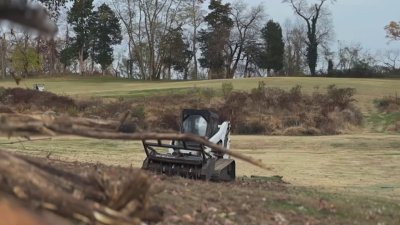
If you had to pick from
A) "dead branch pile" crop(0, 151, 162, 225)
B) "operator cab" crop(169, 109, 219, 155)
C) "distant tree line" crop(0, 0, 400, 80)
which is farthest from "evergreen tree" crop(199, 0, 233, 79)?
"dead branch pile" crop(0, 151, 162, 225)

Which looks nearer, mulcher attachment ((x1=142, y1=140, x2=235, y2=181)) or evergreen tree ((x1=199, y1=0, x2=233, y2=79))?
mulcher attachment ((x1=142, y1=140, x2=235, y2=181))

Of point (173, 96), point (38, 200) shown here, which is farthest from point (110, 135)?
point (173, 96)

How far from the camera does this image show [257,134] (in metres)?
47.0

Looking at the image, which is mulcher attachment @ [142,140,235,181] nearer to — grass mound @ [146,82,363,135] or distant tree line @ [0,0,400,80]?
grass mound @ [146,82,363,135]

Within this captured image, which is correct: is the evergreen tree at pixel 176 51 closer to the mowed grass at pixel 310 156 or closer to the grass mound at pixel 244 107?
the grass mound at pixel 244 107

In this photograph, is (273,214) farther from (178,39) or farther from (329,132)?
(178,39)

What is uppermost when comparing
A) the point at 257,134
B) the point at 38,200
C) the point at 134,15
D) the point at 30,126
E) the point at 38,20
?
the point at 134,15

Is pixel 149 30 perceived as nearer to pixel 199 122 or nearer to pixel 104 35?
pixel 104 35

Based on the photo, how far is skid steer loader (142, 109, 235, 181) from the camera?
1488cm

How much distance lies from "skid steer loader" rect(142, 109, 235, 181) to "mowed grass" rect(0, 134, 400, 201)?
0.74 m

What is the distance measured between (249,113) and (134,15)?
54.1 meters

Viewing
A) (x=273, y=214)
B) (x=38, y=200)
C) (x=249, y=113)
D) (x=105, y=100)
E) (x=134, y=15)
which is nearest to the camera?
(x=38, y=200)

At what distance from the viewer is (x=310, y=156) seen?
→ 3161 cm

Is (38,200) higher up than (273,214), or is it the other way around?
(38,200)
